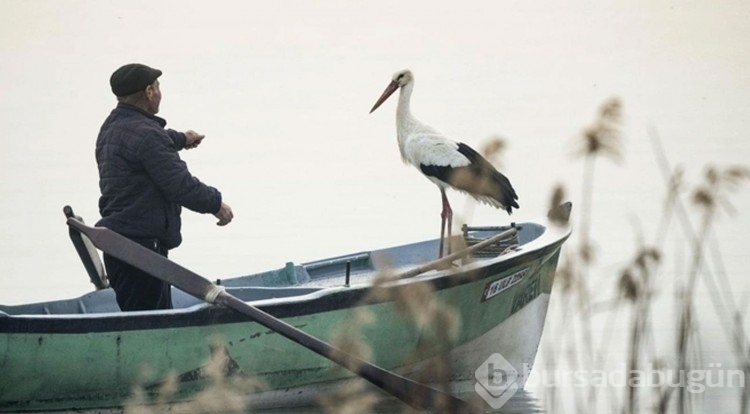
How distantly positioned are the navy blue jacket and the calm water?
1781 mm

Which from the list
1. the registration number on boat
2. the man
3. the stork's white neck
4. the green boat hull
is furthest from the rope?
the stork's white neck

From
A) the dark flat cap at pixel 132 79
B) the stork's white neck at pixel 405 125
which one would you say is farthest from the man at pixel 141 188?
the stork's white neck at pixel 405 125

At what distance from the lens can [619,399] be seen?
8.83 m

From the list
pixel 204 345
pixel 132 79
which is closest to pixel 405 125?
pixel 132 79

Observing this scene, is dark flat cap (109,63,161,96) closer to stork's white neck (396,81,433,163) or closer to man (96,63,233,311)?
man (96,63,233,311)

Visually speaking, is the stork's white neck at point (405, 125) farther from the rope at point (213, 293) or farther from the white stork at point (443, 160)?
the rope at point (213, 293)

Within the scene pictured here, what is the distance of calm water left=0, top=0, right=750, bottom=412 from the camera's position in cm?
1493

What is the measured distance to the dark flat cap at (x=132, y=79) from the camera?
29.3ft

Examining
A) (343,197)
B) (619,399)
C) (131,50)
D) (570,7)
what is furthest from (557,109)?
(619,399)

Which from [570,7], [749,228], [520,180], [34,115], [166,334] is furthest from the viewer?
[570,7]

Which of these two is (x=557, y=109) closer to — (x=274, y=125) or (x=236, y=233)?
(x=274, y=125)

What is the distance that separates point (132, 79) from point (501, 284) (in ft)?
6.78

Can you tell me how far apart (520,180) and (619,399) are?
8.75m

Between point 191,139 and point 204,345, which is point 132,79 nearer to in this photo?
point 191,139
